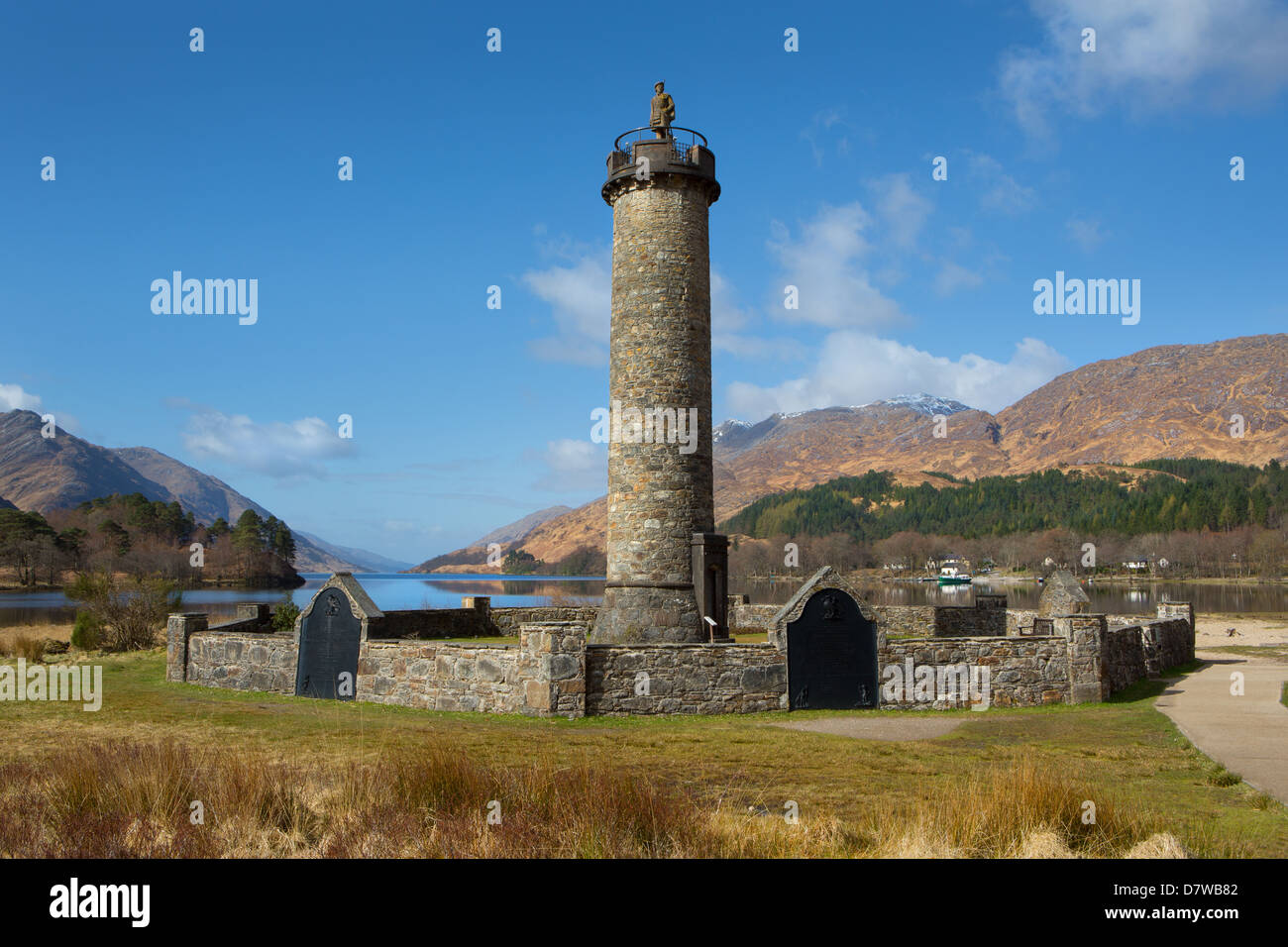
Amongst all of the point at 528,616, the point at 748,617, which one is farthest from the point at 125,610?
the point at 748,617

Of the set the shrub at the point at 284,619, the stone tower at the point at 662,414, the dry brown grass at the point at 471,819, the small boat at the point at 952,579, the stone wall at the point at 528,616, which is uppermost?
the stone tower at the point at 662,414

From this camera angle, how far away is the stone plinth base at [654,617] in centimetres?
2033

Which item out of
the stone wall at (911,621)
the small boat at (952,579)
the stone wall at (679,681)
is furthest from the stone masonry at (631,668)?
the small boat at (952,579)

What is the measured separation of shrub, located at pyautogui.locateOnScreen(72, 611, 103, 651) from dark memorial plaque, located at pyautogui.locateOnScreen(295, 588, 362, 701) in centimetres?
1288

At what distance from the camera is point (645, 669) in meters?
15.1

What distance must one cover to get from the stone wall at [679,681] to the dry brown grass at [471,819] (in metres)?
7.29

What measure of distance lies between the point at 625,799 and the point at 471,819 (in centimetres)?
115

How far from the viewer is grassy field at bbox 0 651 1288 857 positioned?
6.17m

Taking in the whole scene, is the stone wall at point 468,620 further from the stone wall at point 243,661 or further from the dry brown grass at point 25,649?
the dry brown grass at point 25,649

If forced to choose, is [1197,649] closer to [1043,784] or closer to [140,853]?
[1043,784]

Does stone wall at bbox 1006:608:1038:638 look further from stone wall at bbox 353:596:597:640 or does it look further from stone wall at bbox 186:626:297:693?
stone wall at bbox 186:626:297:693

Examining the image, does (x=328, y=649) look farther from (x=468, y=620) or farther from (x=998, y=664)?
(x=998, y=664)

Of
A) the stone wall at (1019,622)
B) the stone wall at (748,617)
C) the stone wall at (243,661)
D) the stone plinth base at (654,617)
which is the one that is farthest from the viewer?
the stone wall at (748,617)

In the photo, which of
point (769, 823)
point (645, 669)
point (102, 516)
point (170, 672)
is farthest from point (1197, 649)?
point (102, 516)
